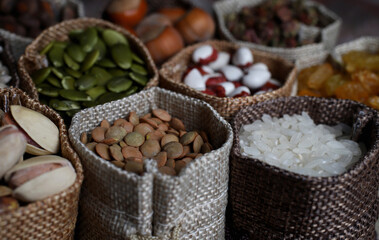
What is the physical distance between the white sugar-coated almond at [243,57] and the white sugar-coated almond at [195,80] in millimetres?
224

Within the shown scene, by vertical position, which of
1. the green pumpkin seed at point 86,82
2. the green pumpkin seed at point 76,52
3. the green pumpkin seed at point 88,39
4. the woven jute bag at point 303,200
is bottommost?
the woven jute bag at point 303,200

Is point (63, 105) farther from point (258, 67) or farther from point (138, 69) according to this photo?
point (258, 67)

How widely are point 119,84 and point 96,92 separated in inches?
3.5

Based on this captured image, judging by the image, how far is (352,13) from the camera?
300 centimetres

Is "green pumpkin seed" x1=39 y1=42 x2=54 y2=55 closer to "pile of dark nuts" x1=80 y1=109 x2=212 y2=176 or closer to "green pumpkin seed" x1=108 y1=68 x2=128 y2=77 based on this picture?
"green pumpkin seed" x1=108 y1=68 x2=128 y2=77

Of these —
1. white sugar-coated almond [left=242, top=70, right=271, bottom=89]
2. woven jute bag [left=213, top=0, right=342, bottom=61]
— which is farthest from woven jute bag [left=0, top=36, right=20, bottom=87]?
woven jute bag [left=213, top=0, right=342, bottom=61]

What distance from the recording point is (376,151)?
3.77 ft

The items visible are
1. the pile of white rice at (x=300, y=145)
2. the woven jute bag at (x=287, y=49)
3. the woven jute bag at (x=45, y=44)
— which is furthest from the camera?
the woven jute bag at (x=287, y=49)

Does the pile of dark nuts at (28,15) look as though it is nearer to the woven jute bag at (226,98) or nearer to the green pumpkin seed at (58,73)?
the green pumpkin seed at (58,73)

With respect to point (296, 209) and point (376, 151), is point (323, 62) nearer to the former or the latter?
point (376, 151)

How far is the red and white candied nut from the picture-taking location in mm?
1730

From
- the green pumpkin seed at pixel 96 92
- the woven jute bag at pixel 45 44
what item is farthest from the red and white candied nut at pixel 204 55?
the green pumpkin seed at pixel 96 92

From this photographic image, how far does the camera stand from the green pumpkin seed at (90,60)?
5.09 feet

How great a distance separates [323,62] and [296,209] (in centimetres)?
107
